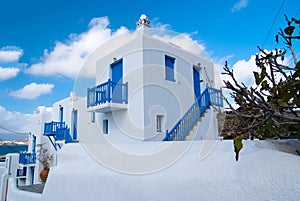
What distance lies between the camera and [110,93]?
9.26 m

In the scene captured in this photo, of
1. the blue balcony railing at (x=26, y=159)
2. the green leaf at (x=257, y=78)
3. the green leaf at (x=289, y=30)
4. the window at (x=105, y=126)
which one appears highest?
the green leaf at (x=289, y=30)

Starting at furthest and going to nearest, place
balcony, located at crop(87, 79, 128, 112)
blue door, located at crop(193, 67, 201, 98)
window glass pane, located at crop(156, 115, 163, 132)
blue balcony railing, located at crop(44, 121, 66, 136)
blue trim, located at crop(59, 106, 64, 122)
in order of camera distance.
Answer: blue trim, located at crop(59, 106, 64, 122)
blue balcony railing, located at crop(44, 121, 66, 136)
blue door, located at crop(193, 67, 201, 98)
window glass pane, located at crop(156, 115, 163, 132)
balcony, located at crop(87, 79, 128, 112)

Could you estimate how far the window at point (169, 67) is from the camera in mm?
10297

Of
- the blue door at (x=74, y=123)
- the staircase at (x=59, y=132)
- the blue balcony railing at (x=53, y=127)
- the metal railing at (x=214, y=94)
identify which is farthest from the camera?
the blue balcony railing at (x=53, y=127)

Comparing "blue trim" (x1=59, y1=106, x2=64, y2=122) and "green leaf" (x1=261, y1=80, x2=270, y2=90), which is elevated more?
"blue trim" (x1=59, y1=106, x2=64, y2=122)

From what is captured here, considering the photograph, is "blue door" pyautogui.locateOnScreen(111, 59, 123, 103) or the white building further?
"blue door" pyautogui.locateOnScreen(111, 59, 123, 103)

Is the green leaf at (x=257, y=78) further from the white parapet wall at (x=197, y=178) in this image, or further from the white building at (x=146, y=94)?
the white building at (x=146, y=94)

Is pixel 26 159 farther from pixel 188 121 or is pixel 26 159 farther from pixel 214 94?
pixel 214 94

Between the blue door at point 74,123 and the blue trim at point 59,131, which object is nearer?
the blue trim at point 59,131

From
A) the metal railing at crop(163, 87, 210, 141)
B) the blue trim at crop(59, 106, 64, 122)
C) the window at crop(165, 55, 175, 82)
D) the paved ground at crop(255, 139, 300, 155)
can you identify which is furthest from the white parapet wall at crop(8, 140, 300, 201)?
the blue trim at crop(59, 106, 64, 122)

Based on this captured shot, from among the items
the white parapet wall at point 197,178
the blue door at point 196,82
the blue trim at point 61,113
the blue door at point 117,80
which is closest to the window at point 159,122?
the blue door at point 117,80

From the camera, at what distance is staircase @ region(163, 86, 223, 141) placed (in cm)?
757

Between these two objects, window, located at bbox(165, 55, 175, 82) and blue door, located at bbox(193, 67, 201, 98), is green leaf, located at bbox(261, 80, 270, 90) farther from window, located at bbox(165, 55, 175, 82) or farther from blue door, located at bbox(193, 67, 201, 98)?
blue door, located at bbox(193, 67, 201, 98)

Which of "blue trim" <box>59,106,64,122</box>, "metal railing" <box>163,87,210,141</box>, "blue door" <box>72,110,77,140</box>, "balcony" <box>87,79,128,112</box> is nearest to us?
"metal railing" <box>163,87,210,141</box>
